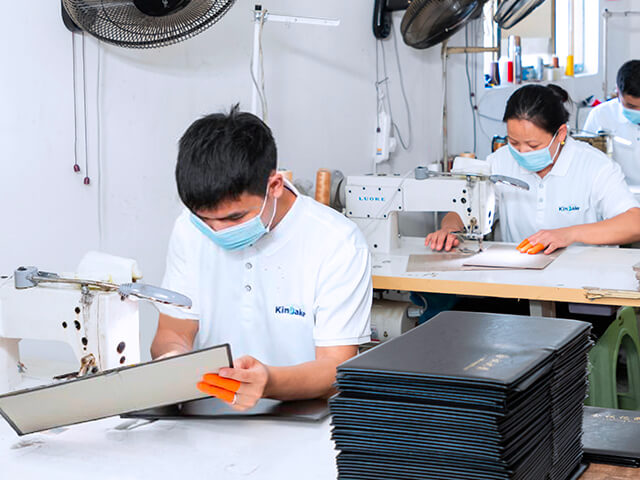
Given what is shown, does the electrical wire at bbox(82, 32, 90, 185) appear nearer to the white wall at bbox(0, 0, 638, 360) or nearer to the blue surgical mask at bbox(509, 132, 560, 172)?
the white wall at bbox(0, 0, 638, 360)

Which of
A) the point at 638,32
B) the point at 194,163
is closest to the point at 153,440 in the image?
the point at 194,163

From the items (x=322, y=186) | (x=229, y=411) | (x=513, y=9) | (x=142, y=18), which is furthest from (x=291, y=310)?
(x=513, y=9)

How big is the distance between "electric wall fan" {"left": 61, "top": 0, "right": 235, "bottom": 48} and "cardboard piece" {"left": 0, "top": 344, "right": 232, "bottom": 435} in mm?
1125

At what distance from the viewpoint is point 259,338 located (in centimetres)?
188

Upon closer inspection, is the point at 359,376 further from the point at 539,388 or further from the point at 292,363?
the point at 292,363

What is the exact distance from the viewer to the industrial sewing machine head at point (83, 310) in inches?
55.5

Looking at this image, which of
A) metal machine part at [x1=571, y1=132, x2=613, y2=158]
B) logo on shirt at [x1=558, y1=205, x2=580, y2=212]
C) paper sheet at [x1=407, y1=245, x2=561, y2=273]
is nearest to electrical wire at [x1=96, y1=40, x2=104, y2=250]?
paper sheet at [x1=407, y1=245, x2=561, y2=273]

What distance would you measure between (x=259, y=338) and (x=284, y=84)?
204 centimetres

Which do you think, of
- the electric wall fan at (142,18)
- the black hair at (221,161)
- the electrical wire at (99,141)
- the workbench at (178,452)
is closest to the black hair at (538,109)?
the electric wall fan at (142,18)

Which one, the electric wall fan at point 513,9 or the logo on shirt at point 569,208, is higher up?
the electric wall fan at point 513,9

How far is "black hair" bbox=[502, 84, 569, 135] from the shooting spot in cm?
291

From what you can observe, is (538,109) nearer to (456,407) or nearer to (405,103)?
(405,103)

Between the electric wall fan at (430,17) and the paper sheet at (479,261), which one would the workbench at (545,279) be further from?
the electric wall fan at (430,17)

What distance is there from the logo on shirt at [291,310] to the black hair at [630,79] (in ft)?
9.21
